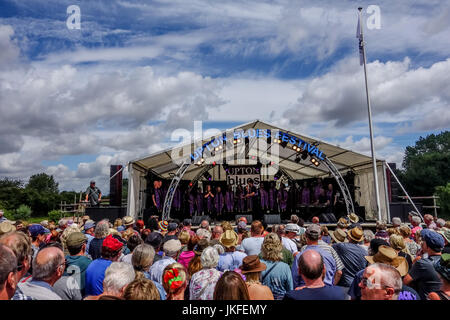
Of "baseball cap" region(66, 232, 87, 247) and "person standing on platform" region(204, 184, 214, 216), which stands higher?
"person standing on platform" region(204, 184, 214, 216)

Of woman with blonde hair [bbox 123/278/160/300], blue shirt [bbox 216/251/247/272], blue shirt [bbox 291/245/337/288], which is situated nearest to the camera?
woman with blonde hair [bbox 123/278/160/300]

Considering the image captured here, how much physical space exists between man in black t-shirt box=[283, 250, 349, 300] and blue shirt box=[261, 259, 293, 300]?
541mm

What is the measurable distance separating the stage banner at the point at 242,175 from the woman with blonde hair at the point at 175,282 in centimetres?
1194

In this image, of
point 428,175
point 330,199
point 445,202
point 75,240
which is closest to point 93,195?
point 75,240

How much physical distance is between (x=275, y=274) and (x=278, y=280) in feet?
0.18

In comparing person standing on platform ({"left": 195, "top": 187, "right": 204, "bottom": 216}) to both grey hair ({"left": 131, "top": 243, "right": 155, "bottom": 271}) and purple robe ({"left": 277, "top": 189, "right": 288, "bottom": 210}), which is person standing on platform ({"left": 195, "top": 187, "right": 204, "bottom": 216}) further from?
grey hair ({"left": 131, "top": 243, "right": 155, "bottom": 271})

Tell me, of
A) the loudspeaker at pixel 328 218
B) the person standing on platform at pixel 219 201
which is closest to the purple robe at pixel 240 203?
the person standing on platform at pixel 219 201

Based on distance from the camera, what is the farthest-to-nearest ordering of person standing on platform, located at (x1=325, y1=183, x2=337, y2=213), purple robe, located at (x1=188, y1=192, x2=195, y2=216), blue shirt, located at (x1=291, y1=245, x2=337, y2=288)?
purple robe, located at (x1=188, y1=192, x2=195, y2=216)
person standing on platform, located at (x1=325, y1=183, x2=337, y2=213)
blue shirt, located at (x1=291, y1=245, x2=337, y2=288)

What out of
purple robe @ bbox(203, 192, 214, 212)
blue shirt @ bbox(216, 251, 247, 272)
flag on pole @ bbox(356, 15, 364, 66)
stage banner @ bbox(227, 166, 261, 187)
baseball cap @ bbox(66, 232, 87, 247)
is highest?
flag on pole @ bbox(356, 15, 364, 66)

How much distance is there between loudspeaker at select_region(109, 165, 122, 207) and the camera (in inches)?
485

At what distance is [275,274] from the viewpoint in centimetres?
260

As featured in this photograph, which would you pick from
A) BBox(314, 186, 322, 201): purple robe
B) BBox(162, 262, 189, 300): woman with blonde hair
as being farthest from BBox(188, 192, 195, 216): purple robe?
BBox(162, 262, 189, 300): woman with blonde hair

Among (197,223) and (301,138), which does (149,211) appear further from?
(301,138)
